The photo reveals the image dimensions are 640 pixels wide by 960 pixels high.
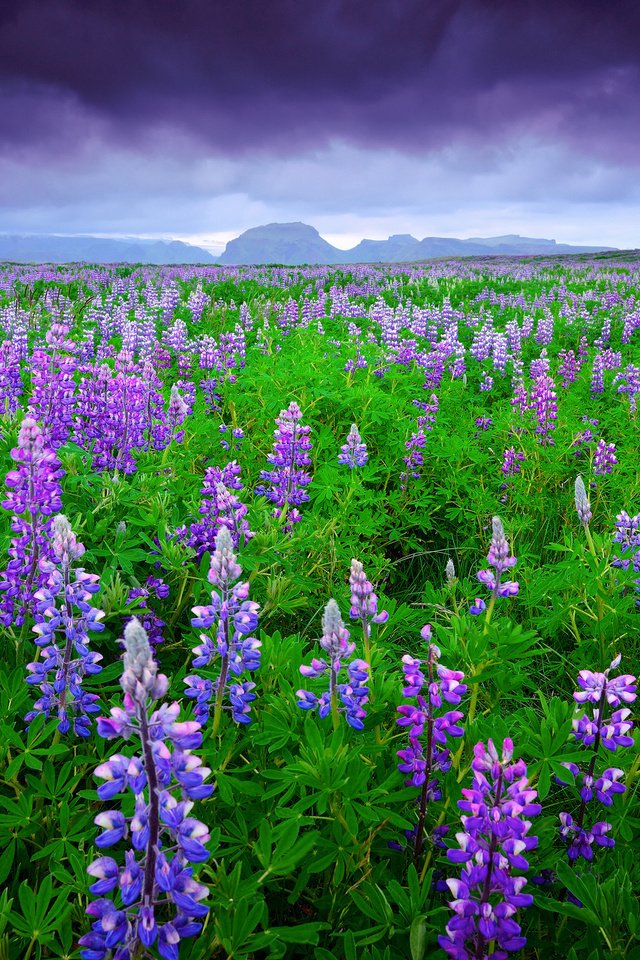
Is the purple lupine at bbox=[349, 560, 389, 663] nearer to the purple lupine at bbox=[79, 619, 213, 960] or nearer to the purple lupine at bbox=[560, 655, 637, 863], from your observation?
the purple lupine at bbox=[560, 655, 637, 863]

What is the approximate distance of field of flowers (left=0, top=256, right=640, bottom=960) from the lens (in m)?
1.19

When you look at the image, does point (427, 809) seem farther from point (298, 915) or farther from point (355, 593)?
point (355, 593)

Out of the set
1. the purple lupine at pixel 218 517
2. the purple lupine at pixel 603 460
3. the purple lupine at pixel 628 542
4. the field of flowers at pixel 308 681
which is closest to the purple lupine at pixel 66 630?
the field of flowers at pixel 308 681

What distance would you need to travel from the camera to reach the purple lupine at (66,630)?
159 centimetres

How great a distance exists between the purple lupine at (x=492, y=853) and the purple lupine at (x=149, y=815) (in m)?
0.51

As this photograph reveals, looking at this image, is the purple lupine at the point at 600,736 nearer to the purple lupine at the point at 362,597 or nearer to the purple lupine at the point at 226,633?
the purple lupine at the point at 362,597

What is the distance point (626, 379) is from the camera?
6000mm

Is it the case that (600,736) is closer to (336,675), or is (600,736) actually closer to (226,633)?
(336,675)

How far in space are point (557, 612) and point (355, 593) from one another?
1.42 metres

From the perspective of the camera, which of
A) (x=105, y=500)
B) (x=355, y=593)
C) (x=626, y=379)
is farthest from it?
(x=626, y=379)

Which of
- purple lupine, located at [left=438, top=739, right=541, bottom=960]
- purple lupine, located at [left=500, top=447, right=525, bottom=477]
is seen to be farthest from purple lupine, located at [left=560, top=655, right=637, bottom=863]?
purple lupine, located at [left=500, top=447, right=525, bottom=477]

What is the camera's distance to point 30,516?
2055 mm

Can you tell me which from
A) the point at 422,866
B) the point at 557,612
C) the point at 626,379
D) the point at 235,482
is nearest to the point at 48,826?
the point at 422,866

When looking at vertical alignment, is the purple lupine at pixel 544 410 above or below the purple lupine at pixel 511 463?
above
